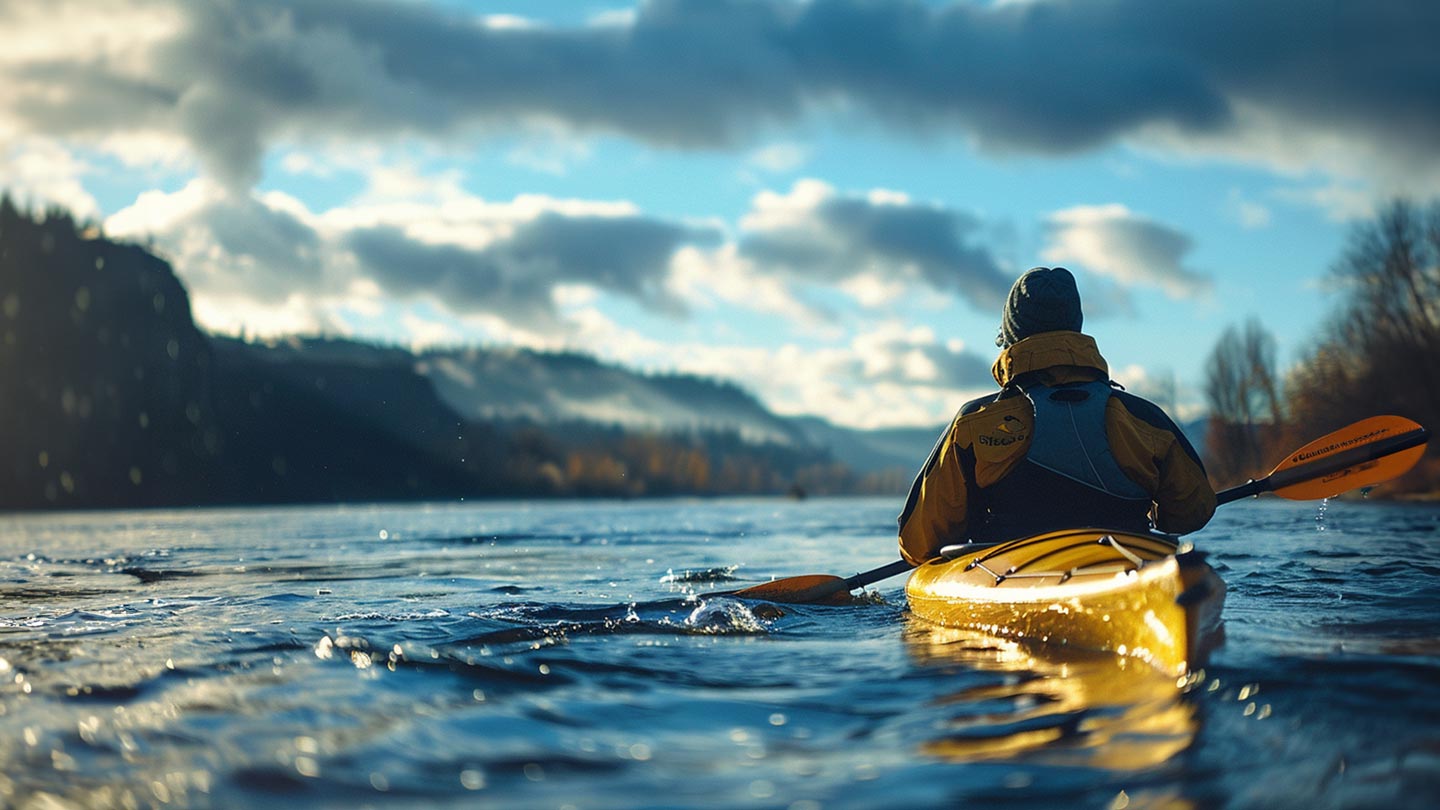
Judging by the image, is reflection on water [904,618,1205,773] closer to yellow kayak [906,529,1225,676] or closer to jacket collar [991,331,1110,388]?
yellow kayak [906,529,1225,676]

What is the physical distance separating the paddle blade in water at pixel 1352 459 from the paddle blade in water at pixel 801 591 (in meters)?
3.48

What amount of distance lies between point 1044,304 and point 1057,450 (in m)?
1.02

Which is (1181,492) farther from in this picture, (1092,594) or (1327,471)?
(1327,471)

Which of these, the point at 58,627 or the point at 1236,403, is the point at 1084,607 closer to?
the point at 58,627

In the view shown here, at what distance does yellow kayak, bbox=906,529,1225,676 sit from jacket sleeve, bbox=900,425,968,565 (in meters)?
0.18

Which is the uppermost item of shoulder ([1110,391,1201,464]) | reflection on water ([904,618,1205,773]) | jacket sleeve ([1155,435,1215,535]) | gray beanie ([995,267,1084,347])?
gray beanie ([995,267,1084,347])

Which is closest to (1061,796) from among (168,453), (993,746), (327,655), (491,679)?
(993,746)

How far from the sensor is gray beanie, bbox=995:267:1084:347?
654cm

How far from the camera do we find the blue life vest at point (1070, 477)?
607cm

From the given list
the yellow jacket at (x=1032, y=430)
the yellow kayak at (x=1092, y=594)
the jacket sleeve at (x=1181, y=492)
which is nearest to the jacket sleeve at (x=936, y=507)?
the yellow jacket at (x=1032, y=430)

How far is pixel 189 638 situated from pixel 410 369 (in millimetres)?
180422

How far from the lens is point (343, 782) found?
3.12m

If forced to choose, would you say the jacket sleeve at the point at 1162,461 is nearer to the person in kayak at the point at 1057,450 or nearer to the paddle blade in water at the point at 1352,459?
the person in kayak at the point at 1057,450

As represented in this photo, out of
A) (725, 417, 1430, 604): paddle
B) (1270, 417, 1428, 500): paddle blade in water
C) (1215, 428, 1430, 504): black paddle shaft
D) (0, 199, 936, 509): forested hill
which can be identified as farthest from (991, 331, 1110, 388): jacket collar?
(0, 199, 936, 509): forested hill
